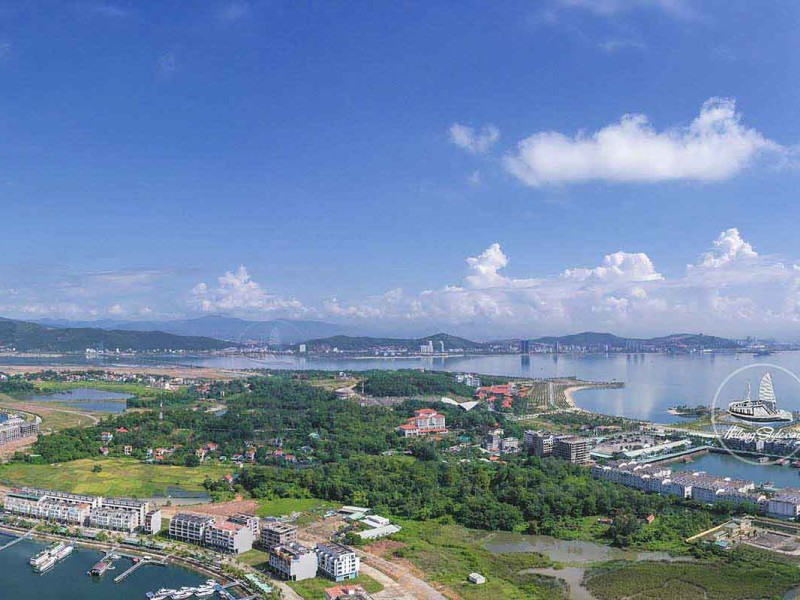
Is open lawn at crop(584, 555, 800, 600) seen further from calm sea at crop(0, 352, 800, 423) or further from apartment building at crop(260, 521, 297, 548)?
→ calm sea at crop(0, 352, 800, 423)

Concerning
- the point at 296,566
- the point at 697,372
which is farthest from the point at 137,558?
the point at 697,372

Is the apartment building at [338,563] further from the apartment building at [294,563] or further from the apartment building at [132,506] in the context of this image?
the apartment building at [132,506]

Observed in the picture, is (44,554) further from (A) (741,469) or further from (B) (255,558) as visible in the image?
(A) (741,469)

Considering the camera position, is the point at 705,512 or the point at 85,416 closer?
the point at 705,512

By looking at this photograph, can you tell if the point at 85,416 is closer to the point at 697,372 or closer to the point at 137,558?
the point at 137,558

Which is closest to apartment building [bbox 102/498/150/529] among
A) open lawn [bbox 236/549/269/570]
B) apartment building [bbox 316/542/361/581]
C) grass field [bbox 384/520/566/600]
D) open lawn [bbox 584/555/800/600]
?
open lawn [bbox 236/549/269/570]

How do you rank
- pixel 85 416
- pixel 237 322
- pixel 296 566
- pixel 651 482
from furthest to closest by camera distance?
pixel 237 322
pixel 85 416
pixel 651 482
pixel 296 566

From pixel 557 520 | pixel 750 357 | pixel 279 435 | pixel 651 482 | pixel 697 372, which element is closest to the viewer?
pixel 557 520
